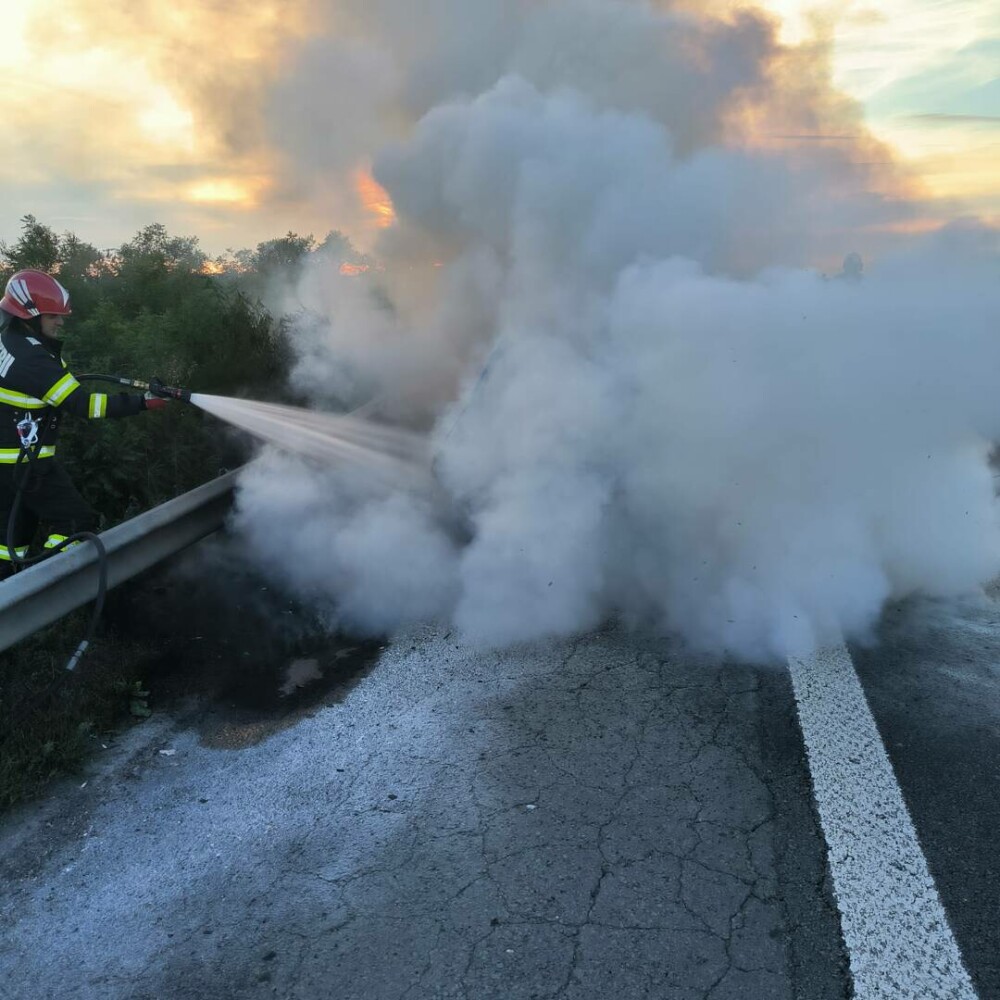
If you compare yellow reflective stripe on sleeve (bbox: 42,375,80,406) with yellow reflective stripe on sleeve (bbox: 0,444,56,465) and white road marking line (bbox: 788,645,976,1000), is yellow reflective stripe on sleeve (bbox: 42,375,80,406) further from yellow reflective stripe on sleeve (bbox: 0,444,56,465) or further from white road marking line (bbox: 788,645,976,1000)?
white road marking line (bbox: 788,645,976,1000)

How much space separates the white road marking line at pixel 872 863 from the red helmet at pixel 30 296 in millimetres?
4676

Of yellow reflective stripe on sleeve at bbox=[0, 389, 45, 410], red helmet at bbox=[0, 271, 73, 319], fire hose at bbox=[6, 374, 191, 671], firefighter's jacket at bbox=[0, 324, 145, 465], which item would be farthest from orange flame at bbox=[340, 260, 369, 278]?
yellow reflective stripe on sleeve at bbox=[0, 389, 45, 410]

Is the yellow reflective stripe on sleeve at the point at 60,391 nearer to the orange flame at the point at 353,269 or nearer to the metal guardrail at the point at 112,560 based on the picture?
the metal guardrail at the point at 112,560

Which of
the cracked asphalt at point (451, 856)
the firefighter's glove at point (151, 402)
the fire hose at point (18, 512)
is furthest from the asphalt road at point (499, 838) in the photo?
the firefighter's glove at point (151, 402)

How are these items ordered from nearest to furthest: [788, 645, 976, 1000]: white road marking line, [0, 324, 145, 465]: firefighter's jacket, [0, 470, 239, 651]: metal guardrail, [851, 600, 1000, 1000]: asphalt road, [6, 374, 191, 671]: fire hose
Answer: [788, 645, 976, 1000]: white road marking line < [851, 600, 1000, 1000]: asphalt road < [0, 470, 239, 651]: metal guardrail < [6, 374, 191, 671]: fire hose < [0, 324, 145, 465]: firefighter's jacket

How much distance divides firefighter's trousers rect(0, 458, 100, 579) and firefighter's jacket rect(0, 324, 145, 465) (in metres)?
0.10

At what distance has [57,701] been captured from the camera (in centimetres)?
381

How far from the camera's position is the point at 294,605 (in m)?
5.10

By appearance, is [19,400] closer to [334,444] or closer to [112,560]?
[112,560]

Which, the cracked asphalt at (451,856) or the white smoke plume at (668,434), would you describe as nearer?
the cracked asphalt at (451,856)

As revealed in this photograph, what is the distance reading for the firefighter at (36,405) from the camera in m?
4.59

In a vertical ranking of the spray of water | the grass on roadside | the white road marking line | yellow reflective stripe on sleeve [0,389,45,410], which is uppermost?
yellow reflective stripe on sleeve [0,389,45,410]

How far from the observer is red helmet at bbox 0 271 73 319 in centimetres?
465

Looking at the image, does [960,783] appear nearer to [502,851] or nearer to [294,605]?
[502,851]
